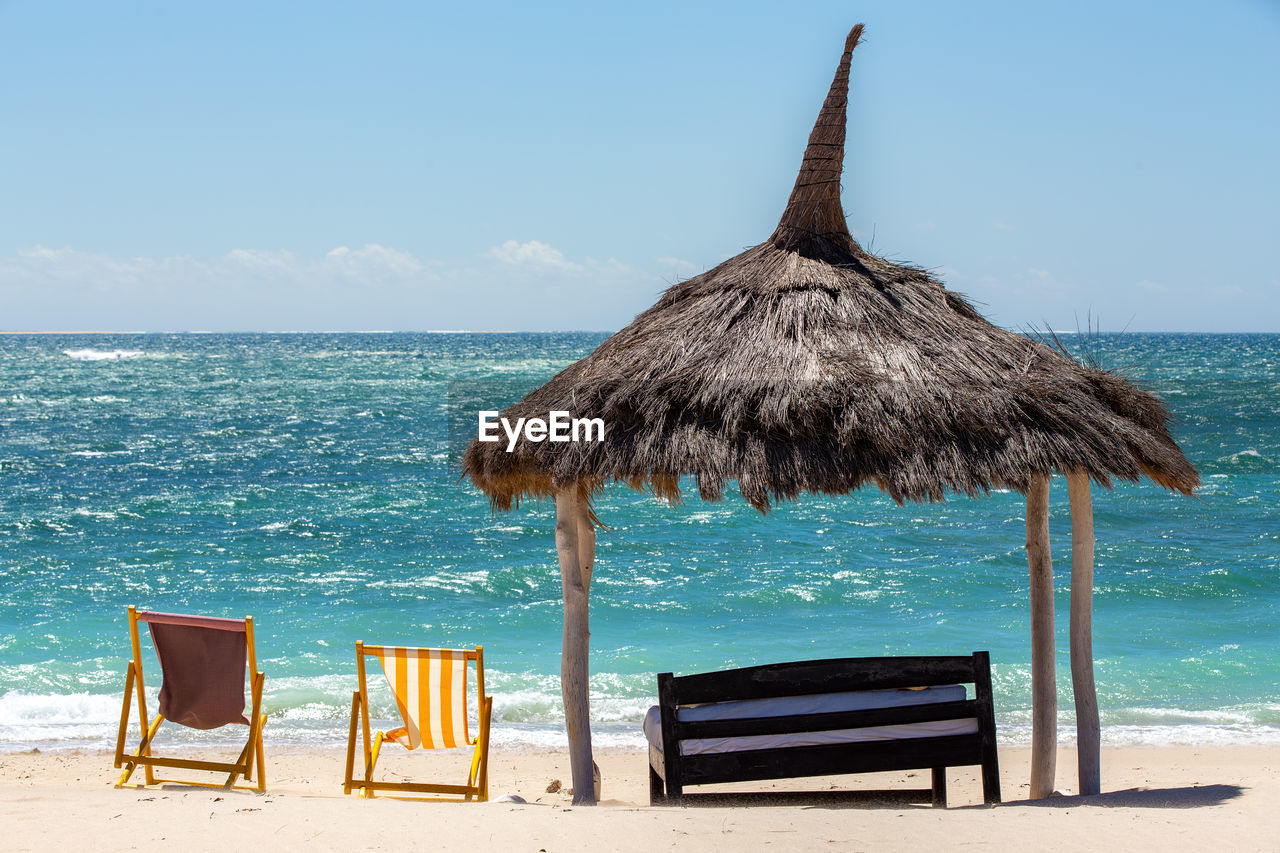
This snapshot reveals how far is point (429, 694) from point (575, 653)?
674 millimetres

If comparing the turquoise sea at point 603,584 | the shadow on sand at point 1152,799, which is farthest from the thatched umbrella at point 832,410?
the turquoise sea at point 603,584

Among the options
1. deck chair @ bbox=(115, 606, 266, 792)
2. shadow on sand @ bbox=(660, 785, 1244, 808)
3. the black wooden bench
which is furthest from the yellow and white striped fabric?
shadow on sand @ bbox=(660, 785, 1244, 808)

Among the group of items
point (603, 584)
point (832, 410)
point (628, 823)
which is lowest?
point (603, 584)

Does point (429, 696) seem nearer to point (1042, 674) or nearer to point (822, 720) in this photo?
point (822, 720)

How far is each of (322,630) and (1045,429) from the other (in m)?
6.90

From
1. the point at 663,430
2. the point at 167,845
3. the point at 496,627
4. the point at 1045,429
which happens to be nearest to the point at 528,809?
the point at 167,845

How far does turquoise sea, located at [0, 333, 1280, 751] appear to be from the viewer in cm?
742

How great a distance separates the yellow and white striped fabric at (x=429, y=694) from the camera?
4570mm

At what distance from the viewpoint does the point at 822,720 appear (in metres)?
4.17

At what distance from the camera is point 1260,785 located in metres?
4.55

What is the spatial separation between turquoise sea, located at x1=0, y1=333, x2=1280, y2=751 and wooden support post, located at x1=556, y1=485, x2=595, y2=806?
211 cm

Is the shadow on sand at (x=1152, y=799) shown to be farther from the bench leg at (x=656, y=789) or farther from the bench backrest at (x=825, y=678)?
the bench leg at (x=656, y=789)

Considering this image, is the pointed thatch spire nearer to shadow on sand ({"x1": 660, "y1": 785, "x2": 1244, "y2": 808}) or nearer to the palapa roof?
the palapa roof

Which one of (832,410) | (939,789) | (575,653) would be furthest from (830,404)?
(939,789)
